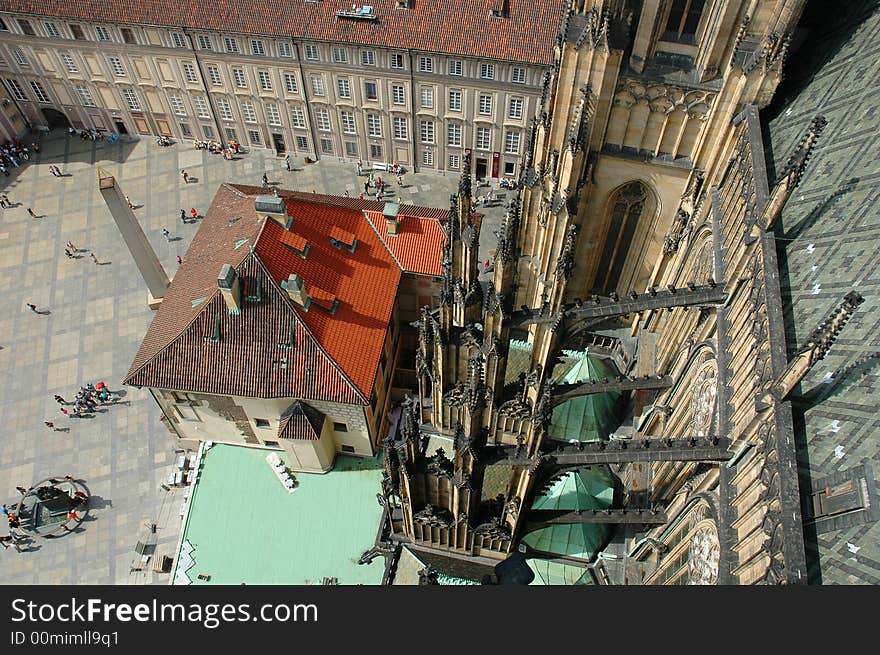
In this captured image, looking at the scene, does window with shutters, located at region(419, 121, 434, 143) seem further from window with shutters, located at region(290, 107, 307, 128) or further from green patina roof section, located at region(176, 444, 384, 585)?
green patina roof section, located at region(176, 444, 384, 585)

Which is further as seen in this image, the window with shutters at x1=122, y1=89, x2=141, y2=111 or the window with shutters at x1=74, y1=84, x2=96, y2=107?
the window with shutters at x1=74, y1=84, x2=96, y2=107

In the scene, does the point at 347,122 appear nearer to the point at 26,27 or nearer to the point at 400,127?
the point at 400,127

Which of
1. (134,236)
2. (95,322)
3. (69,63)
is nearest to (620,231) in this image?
(134,236)

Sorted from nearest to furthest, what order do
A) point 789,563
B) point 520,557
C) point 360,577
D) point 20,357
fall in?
1. point 789,563
2. point 520,557
3. point 360,577
4. point 20,357

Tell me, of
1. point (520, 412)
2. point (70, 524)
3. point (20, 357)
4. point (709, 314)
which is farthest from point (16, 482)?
point (709, 314)

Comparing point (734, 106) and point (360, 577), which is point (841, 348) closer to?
point (734, 106)

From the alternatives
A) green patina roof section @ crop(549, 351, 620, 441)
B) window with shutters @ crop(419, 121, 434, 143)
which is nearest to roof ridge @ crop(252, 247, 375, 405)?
green patina roof section @ crop(549, 351, 620, 441)
